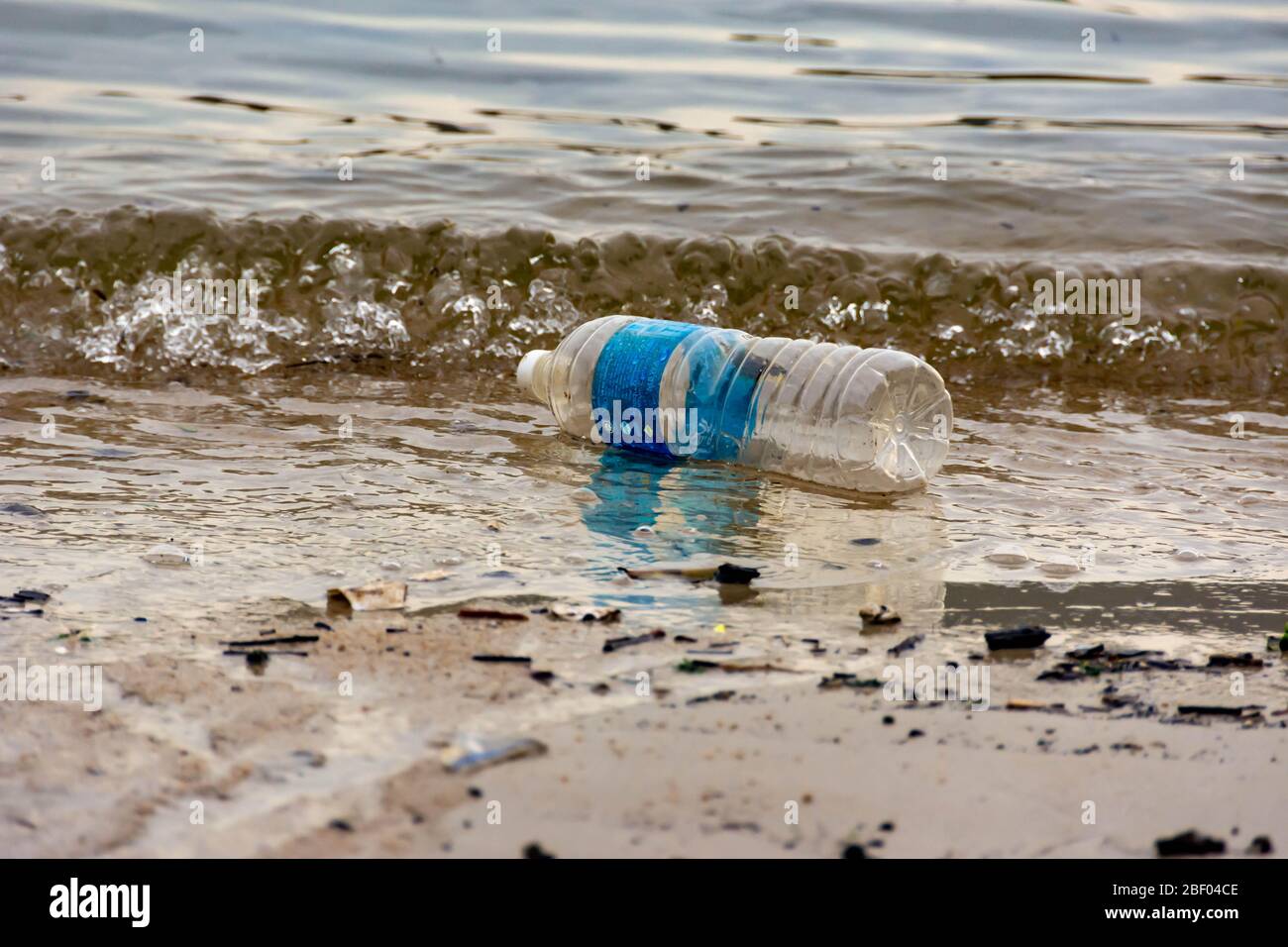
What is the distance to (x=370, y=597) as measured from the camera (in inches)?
86.1

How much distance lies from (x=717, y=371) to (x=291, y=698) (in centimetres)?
193

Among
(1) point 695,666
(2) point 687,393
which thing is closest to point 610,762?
(1) point 695,666

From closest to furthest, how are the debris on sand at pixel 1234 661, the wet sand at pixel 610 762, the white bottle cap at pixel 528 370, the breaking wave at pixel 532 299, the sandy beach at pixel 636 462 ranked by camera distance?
the wet sand at pixel 610 762 → the sandy beach at pixel 636 462 → the debris on sand at pixel 1234 661 → the white bottle cap at pixel 528 370 → the breaking wave at pixel 532 299

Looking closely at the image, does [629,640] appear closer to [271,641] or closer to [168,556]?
[271,641]

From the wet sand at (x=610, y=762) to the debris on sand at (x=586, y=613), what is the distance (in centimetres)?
11

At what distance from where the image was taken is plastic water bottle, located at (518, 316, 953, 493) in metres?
3.23

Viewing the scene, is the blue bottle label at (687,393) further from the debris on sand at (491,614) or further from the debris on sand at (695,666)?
the debris on sand at (695,666)

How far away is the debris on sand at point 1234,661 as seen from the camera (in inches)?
79.7

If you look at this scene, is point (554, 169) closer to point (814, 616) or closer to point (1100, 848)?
point (814, 616)

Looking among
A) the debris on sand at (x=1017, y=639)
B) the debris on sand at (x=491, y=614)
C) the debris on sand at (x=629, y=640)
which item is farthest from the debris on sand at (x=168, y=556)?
the debris on sand at (x=1017, y=639)

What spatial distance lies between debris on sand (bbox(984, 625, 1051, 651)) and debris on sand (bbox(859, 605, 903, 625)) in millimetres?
162

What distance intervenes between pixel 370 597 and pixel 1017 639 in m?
1.08

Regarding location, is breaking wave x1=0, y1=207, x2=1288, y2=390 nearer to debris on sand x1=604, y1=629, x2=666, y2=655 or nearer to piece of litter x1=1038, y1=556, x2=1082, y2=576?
piece of litter x1=1038, y1=556, x2=1082, y2=576
